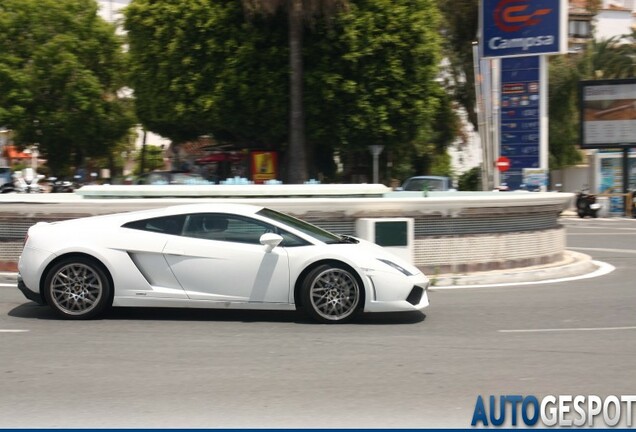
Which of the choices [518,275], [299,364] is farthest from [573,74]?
[299,364]

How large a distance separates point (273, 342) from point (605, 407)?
333 centimetres

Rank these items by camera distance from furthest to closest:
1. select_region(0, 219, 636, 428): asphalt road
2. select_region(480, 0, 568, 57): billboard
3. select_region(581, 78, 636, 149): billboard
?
select_region(581, 78, 636, 149): billboard → select_region(480, 0, 568, 57): billboard → select_region(0, 219, 636, 428): asphalt road

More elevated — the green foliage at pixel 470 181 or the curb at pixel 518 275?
the green foliage at pixel 470 181

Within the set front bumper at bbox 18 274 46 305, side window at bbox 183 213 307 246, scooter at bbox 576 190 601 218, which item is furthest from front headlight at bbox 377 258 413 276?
scooter at bbox 576 190 601 218

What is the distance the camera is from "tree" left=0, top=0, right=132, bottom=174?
4200 centimetres

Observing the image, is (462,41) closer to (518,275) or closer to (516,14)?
(516,14)

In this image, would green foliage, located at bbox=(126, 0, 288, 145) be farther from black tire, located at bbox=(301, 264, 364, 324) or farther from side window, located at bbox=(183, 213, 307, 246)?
black tire, located at bbox=(301, 264, 364, 324)

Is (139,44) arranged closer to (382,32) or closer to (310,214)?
(382,32)

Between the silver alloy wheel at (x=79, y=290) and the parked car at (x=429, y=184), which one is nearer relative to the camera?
the silver alloy wheel at (x=79, y=290)

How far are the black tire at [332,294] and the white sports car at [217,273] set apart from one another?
1 cm

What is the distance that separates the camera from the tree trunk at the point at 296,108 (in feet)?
104

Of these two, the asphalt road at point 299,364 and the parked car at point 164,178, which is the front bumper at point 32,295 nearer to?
the asphalt road at point 299,364

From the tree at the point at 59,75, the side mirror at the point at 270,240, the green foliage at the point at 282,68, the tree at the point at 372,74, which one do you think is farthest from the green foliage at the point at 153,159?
the side mirror at the point at 270,240

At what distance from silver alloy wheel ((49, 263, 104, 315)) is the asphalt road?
261 millimetres
